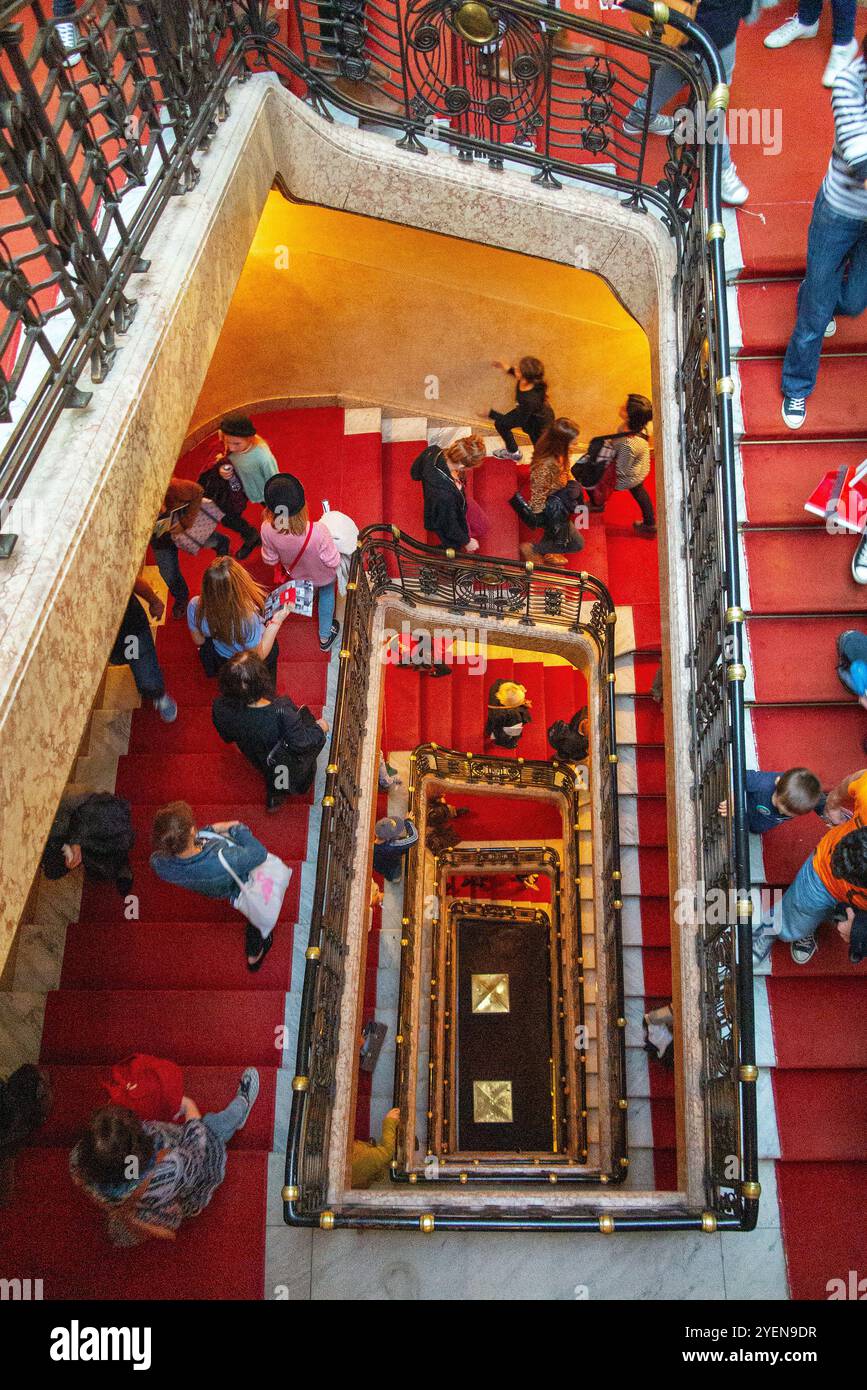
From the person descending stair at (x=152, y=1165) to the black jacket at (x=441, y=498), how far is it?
13.9 feet

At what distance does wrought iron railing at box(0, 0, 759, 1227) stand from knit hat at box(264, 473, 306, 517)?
157 cm

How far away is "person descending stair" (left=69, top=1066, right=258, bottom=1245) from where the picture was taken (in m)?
3.52

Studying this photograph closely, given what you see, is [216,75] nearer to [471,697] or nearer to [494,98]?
[494,98]

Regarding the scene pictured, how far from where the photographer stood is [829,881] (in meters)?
3.73

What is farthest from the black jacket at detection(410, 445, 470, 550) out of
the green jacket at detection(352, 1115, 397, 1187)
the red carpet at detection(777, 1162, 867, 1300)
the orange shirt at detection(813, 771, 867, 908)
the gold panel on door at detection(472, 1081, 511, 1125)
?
the gold panel on door at detection(472, 1081, 511, 1125)

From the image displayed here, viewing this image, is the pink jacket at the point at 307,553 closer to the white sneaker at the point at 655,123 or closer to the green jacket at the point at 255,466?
the green jacket at the point at 255,466

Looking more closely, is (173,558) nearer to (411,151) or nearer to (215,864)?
(215,864)

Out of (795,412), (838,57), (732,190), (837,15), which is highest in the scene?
(837,15)

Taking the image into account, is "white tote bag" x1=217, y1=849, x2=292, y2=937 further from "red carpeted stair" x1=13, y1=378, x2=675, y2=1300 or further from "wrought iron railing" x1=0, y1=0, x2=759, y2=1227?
"wrought iron railing" x1=0, y1=0, x2=759, y2=1227

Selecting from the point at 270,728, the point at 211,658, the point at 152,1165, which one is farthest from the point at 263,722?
the point at 152,1165

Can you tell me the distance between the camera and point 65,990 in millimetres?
5422

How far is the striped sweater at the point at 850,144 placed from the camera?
3.57 metres

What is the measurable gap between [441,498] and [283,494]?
172cm

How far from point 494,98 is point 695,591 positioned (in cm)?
333
